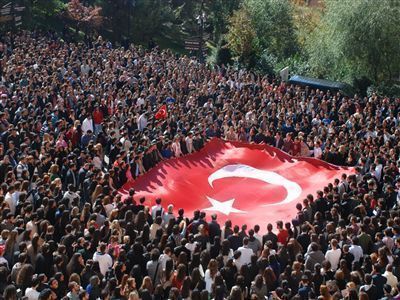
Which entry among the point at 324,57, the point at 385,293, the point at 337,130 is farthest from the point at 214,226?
the point at 324,57

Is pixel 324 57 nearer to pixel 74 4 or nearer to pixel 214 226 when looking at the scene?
pixel 74 4

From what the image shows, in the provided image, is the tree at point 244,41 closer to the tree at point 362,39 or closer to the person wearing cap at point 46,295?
the tree at point 362,39

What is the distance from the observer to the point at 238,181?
20.2 metres

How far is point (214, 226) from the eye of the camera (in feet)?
47.9

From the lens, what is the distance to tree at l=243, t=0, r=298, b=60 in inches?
1568

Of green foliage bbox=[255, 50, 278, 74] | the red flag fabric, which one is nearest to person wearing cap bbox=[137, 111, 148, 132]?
the red flag fabric

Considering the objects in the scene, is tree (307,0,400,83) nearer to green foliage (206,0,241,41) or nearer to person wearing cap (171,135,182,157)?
green foliage (206,0,241,41)

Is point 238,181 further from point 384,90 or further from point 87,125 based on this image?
point 384,90

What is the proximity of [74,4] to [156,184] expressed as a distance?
28.1 m

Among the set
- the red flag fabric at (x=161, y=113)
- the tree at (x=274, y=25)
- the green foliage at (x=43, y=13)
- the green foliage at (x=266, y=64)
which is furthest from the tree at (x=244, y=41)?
the red flag fabric at (x=161, y=113)

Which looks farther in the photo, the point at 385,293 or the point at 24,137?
the point at 24,137

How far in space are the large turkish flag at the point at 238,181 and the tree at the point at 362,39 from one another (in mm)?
13039

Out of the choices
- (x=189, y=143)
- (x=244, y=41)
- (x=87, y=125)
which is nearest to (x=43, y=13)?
(x=244, y=41)

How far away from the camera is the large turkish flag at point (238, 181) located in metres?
18.2
